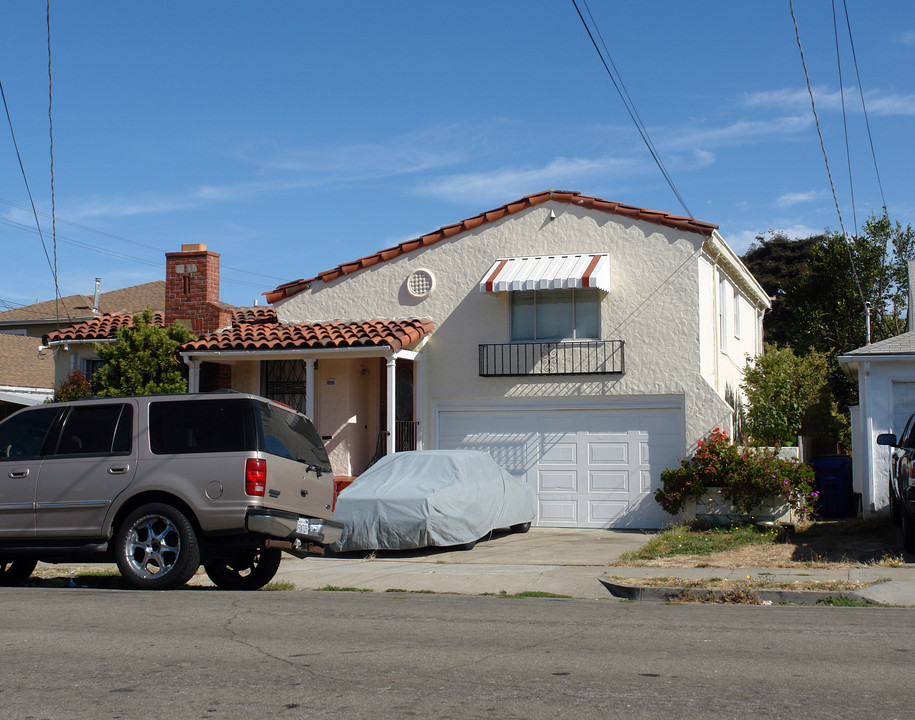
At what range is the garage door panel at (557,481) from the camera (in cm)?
1748

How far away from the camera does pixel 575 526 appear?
57.1ft

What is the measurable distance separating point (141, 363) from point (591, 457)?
335 inches

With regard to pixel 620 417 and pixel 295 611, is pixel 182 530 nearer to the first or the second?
pixel 295 611

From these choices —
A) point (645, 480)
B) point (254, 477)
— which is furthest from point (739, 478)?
point (254, 477)

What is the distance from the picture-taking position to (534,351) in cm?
1772

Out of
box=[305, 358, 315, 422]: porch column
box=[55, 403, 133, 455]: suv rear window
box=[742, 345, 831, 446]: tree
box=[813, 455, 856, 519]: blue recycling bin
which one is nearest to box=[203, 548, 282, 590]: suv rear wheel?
box=[55, 403, 133, 455]: suv rear window

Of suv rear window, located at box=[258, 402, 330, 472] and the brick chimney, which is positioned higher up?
the brick chimney

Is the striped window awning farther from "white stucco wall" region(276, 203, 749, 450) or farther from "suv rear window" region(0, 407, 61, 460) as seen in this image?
"suv rear window" region(0, 407, 61, 460)

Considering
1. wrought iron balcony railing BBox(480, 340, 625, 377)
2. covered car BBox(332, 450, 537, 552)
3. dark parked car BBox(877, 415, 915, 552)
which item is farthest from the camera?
wrought iron balcony railing BBox(480, 340, 625, 377)

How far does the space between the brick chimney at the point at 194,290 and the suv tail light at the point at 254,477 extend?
1146cm

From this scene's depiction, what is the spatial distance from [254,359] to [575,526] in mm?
6767

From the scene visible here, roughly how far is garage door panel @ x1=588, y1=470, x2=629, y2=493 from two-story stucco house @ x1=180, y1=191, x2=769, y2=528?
4 cm

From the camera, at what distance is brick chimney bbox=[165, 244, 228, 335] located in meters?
20.2

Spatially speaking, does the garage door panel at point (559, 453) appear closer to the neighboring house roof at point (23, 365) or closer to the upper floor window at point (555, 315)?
the upper floor window at point (555, 315)
